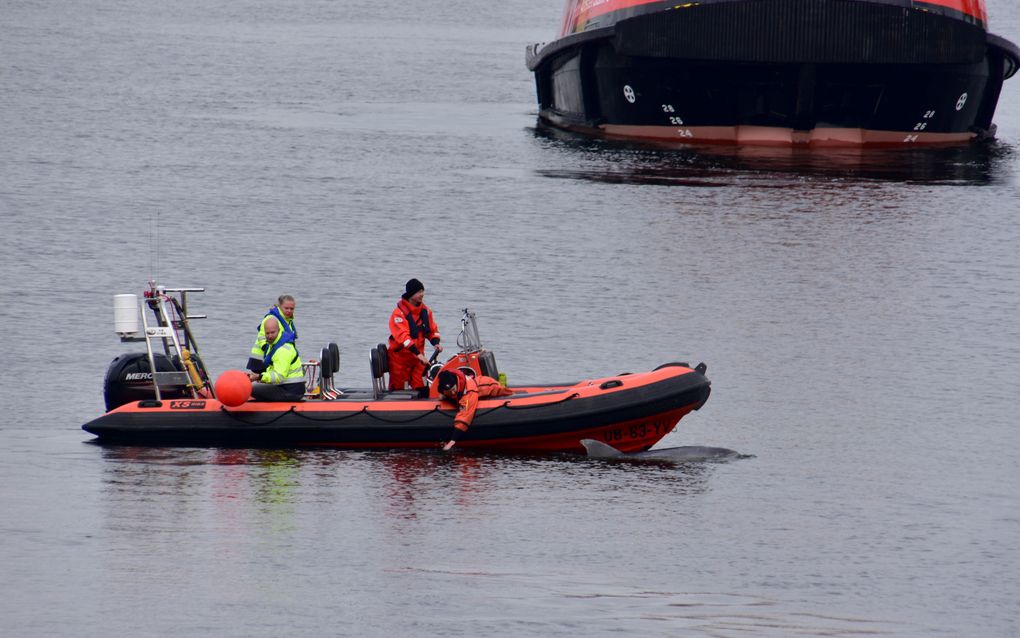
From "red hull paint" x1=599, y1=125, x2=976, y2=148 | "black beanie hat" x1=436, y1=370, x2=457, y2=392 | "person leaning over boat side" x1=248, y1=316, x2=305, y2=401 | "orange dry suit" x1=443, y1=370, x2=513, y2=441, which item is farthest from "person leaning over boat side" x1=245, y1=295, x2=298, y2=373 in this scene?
"red hull paint" x1=599, y1=125, x2=976, y2=148

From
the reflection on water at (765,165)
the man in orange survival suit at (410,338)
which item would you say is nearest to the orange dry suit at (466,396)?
the man in orange survival suit at (410,338)

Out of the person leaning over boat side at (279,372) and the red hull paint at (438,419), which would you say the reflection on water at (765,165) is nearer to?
the red hull paint at (438,419)

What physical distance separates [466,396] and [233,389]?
90.6 inches

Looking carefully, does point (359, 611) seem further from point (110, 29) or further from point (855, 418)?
point (110, 29)

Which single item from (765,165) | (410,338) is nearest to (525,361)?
(410,338)

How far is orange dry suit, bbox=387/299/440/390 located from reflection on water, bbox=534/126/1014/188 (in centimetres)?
1998

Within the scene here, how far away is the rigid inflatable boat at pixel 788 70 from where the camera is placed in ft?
115

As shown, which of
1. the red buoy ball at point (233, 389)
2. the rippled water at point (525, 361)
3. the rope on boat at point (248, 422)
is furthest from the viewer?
the rope on boat at point (248, 422)

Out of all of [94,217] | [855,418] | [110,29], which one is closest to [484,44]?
[110,29]

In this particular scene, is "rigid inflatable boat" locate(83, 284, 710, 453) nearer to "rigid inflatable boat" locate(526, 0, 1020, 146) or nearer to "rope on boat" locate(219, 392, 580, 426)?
"rope on boat" locate(219, 392, 580, 426)

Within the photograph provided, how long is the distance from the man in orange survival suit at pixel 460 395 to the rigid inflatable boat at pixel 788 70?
22188 millimetres

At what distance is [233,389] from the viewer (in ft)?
47.7

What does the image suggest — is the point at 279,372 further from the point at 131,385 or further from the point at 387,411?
the point at 131,385

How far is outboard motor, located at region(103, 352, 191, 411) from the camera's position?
1545cm
